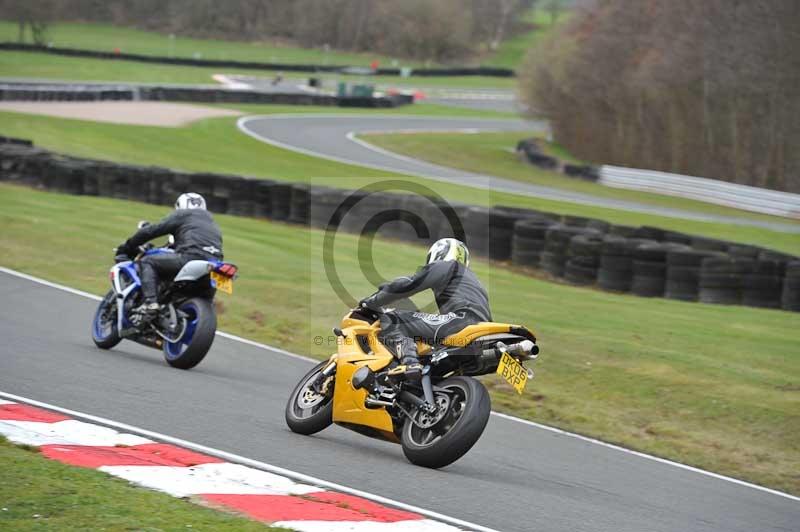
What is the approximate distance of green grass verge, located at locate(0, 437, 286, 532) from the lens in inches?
194

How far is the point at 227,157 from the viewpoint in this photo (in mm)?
34656

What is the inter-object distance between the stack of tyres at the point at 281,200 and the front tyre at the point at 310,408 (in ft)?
43.1

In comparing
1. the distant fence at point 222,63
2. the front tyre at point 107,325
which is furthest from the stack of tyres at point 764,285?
the distant fence at point 222,63

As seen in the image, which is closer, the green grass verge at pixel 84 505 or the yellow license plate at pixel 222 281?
the green grass verge at pixel 84 505

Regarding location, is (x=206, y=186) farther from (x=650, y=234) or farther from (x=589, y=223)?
(x=650, y=234)

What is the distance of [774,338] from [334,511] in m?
8.63

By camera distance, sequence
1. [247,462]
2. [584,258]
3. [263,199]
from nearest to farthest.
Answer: [247,462], [584,258], [263,199]

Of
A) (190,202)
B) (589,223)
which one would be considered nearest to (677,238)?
(589,223)

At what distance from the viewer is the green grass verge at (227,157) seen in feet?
89.6

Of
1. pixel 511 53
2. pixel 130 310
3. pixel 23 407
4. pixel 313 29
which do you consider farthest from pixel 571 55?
pixel 511 53

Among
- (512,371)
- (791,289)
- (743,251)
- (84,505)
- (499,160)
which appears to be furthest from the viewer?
(499,160)

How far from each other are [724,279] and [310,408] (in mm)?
9319

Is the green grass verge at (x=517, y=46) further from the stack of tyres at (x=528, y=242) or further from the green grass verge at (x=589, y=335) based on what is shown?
the green grass verge at (x=589, y=335)

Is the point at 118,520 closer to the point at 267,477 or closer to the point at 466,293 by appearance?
the point at 267,477
